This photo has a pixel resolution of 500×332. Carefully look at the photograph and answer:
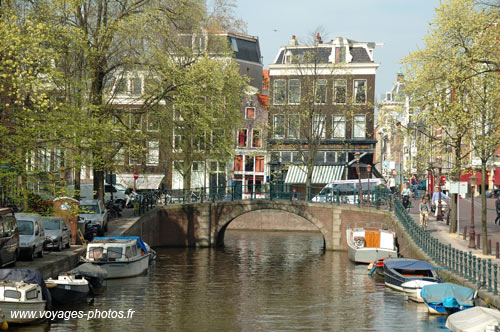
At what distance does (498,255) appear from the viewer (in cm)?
3130

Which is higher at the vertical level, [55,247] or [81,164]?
[81,164]

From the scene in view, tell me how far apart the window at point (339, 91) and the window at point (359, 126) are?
388cm

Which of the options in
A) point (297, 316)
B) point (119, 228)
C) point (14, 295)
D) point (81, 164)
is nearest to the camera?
point (14, 295)

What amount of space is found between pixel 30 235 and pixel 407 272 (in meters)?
14.7

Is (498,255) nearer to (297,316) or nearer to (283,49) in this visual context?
(297,316)

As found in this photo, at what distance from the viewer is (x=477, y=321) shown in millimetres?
21156

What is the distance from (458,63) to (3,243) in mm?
17549

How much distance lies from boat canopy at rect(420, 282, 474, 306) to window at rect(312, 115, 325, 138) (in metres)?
33.9

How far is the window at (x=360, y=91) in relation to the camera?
66.2 m

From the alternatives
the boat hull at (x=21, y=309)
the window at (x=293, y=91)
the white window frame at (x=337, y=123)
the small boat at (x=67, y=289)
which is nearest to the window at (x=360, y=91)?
the white window frame at (x=337, y=123)

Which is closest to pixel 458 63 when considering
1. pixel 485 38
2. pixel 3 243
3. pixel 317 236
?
pixel 485 38

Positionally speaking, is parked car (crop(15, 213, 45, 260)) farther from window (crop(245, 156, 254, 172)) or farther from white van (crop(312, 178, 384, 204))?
window (crop(245, 156, 254, 172))

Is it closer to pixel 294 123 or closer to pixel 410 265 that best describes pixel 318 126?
pixel 294 123

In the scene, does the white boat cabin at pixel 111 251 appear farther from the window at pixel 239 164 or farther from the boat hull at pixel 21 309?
the window at pixel 239 164
